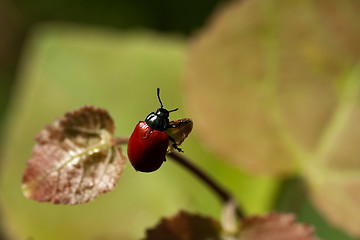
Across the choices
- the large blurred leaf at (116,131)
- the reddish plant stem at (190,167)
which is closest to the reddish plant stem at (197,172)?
the reddish plant stem at (190,167)

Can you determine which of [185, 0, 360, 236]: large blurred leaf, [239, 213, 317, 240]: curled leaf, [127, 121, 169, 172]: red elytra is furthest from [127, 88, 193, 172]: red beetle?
[185, 0, 360, 236]: large blurred leaf

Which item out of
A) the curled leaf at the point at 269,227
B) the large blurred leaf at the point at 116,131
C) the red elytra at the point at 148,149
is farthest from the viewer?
the large blurred leaf at the point at 116,131

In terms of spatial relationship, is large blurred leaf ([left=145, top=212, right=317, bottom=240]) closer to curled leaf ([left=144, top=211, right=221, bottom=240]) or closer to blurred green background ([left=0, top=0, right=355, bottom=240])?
curled leaf ([left=144, top=211, right=221, bottom=240])

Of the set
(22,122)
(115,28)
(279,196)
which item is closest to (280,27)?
(279,196)

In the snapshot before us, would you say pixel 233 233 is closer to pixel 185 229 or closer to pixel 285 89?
pixel 185 229

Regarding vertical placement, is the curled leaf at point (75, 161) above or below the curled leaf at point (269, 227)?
below

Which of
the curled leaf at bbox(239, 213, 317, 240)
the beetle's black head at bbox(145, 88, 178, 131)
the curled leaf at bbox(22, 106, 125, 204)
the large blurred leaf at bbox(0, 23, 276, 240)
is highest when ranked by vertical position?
the large blurred leaf at bbox(0, 23, 276, 240)

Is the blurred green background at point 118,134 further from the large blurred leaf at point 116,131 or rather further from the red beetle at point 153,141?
the red beetle at point 153,141

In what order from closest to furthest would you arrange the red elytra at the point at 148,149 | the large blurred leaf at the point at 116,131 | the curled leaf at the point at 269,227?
1. the red elytra at the point at 148,149
2. the curled leaf at the point at 269,227
3. the large blurred leaf at the point at 116,131
